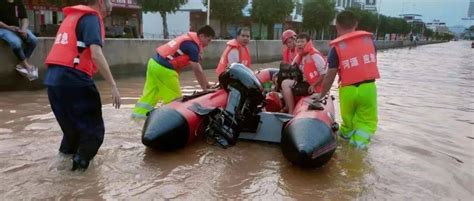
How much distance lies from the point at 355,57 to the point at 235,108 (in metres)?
1.51

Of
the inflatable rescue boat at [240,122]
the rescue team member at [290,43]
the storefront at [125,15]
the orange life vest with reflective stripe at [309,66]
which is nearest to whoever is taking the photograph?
the inflatable rescue boat at [240,122]

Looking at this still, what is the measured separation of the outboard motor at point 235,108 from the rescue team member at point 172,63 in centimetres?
68

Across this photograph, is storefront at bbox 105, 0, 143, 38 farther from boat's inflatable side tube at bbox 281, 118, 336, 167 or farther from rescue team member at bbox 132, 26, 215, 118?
boat's inflatable side tube at bbox 281, 118, 336, 167

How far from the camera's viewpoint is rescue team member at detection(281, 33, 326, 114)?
19.9 ft

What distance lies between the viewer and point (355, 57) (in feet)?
16.9

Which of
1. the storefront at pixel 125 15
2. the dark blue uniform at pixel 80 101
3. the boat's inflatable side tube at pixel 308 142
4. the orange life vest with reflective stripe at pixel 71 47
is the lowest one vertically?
the boat's inflatable side tube at pixel 308 142

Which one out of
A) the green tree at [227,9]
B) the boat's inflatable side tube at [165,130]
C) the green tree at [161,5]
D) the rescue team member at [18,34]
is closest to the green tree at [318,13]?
the green tree at [227,9]

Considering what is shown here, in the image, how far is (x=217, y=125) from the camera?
5.04 m

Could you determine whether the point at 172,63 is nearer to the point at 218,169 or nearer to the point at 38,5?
the point at 218,169

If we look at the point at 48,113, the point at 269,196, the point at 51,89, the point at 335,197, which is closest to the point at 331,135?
the point at 335,197

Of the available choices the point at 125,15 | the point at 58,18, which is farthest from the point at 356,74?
Result: the point at 125,15

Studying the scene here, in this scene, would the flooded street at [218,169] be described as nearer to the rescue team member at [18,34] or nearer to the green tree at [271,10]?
the rescue team member at [18,34]

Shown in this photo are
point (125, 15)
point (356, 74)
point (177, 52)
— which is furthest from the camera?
point (125, 15)

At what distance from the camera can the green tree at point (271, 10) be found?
1331 inches
